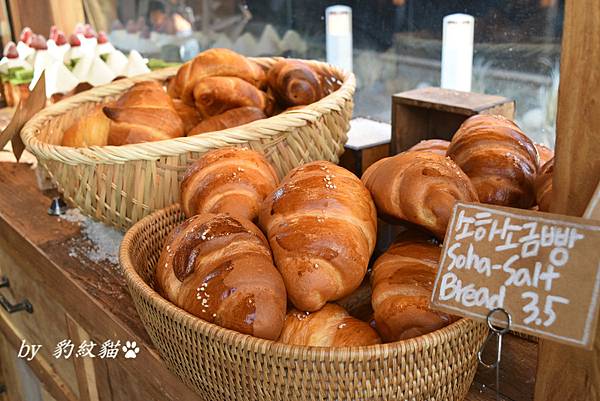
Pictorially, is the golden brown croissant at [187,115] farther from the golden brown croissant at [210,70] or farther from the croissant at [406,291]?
the croissant at [406,291]

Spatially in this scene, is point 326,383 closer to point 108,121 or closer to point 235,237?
point 235,237

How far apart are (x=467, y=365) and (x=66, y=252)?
837 mm

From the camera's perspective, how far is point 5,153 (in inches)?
72.3

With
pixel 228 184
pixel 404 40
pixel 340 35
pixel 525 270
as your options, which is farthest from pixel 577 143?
pixel 340 35

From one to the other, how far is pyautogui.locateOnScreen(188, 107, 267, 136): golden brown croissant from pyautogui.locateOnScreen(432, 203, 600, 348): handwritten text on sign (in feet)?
2.34

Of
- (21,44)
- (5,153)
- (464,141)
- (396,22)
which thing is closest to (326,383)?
(464,141)

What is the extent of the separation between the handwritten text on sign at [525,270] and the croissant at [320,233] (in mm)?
179

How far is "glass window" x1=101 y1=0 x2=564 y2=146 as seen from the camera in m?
1.52

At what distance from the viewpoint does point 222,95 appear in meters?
1.28

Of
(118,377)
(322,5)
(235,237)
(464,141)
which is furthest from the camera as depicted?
(322,5)

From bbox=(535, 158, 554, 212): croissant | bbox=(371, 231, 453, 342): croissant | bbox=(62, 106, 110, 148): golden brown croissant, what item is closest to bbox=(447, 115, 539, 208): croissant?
bbox=(535, 158, 554, 212): croissant

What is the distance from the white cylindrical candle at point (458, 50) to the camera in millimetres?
1587

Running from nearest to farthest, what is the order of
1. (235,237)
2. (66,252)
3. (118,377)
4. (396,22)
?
1. (235,237)
2. (118,377)
3. (66,252)
4. (396,22)

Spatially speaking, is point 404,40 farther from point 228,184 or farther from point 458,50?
point 228,184
